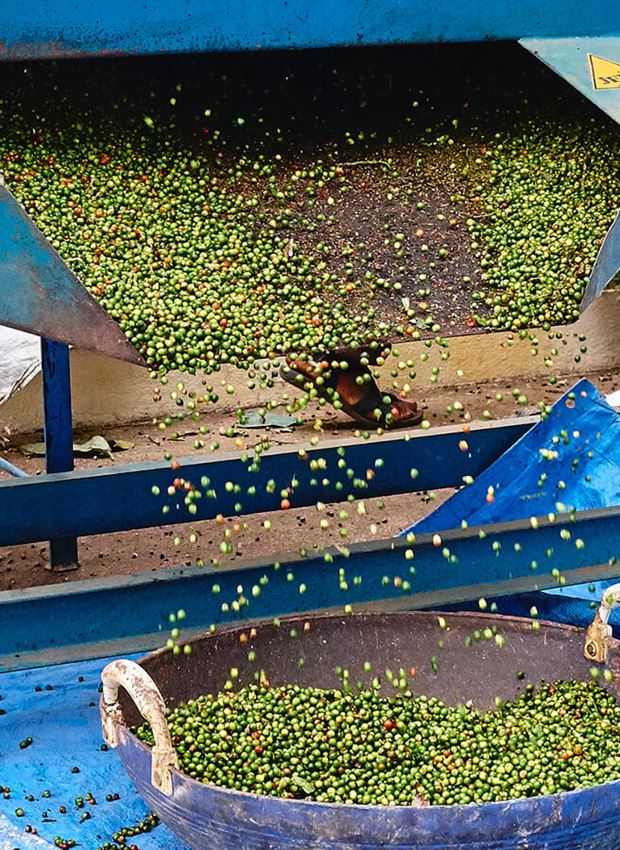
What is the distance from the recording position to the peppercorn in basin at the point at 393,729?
2.41 metres

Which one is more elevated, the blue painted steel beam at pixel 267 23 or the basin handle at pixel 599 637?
the blue painted steel beam at pixel 267 23

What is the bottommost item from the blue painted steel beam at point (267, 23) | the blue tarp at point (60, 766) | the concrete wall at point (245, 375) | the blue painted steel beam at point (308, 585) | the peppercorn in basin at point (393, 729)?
the blue tarp at point (60, 766)

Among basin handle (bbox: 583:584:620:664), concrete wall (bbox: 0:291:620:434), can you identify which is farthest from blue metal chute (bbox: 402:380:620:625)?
concrete wall (bbox: 0:291:620:434)

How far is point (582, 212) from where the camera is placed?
3596 millimetres

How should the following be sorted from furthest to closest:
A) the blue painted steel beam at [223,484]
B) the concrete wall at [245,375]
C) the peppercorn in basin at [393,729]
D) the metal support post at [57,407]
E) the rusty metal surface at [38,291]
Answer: the concrete wall at [245,375], the metal support post at [57,407], the blue painted steel beam at [223,484], the rusty metal surface at [38,291], the peppercorn in basin at [393,729]

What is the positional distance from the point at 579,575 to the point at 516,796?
99 centimetres

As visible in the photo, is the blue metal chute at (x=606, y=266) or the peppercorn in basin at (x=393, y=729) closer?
the peppercorn in basin at (x=393, y=729)

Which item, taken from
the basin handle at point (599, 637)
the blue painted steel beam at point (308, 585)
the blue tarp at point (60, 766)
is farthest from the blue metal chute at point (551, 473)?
the blue tarp at point (60, 766)

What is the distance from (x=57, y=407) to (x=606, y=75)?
2.24 m

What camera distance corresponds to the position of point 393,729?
2994mm

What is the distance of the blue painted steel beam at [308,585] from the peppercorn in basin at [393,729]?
0.28 feet

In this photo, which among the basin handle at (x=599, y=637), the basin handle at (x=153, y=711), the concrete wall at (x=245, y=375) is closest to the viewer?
the basin handle at (x=153, y=711)

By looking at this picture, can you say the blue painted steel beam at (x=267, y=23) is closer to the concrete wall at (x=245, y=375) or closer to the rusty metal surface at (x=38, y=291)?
the rusty metal surface at (x=38, y=291)

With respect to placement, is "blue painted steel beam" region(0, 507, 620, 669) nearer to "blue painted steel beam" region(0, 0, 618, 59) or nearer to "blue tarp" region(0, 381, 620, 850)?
"blue tarp" region(0, 381, 620, 850)
